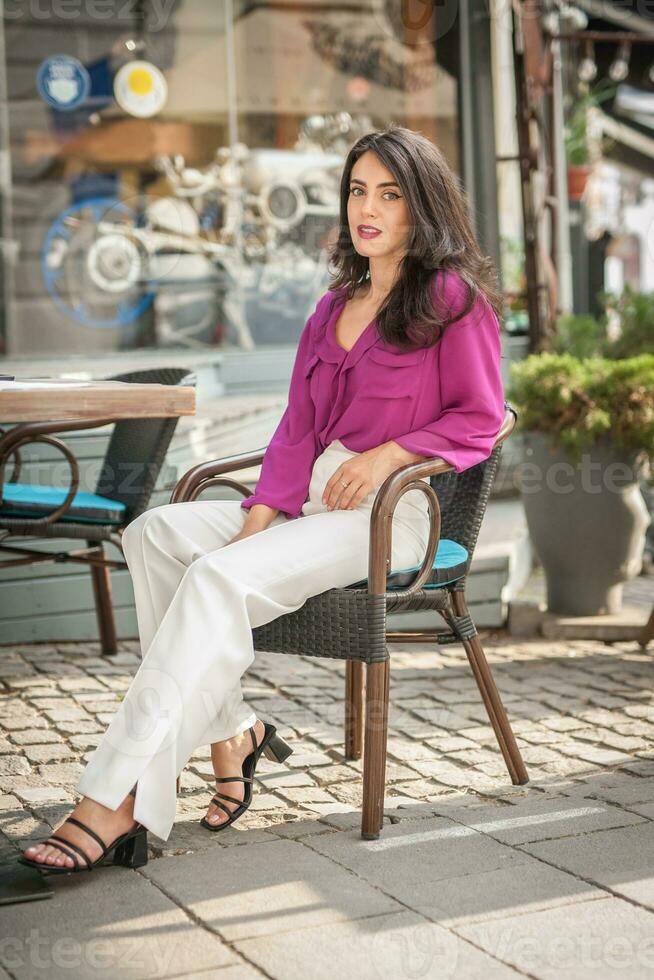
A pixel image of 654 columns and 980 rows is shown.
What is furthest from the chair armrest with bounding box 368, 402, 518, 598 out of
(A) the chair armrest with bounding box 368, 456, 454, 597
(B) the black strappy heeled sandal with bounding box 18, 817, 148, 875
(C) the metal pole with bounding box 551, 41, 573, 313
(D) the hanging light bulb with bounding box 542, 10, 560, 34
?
(D) the hanging light bulb with bounding box 542, 10, 560, 34

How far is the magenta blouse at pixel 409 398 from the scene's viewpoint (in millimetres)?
2748

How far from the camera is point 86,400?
2516 mm

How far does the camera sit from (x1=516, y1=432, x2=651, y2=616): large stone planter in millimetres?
4641

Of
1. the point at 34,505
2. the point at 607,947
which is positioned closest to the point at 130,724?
the point at 607,947

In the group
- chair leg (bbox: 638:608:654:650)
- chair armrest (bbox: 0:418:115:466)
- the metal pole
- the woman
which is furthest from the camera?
the metal pole

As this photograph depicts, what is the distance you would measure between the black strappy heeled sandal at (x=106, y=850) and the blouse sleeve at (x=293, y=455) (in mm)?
802

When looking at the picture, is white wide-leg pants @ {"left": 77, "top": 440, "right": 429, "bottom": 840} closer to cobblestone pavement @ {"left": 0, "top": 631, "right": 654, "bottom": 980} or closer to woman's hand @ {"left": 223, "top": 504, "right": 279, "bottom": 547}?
woman's hand @ {"left": 223, "top": 504, "right": 279, "bottom": 547}

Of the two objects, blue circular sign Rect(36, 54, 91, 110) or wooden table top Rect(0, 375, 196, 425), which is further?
blue circular sign Rect(36, 54, 91, 110)

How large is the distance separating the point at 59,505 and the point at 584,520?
198 cm

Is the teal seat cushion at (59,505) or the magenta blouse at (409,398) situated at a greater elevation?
the magenta blouse at (409,398)

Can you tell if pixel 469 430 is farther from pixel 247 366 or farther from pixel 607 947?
pixel 247 366

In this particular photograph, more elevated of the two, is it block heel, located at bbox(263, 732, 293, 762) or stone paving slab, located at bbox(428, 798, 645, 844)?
block heel, located at bbox(263, 732, 293, 762)

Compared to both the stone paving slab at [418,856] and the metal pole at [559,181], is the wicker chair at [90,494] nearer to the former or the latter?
the stone paving slab at [418,856]

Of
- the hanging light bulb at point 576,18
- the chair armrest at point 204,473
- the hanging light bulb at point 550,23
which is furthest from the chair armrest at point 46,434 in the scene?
the hanging light bulb at point 576,18
